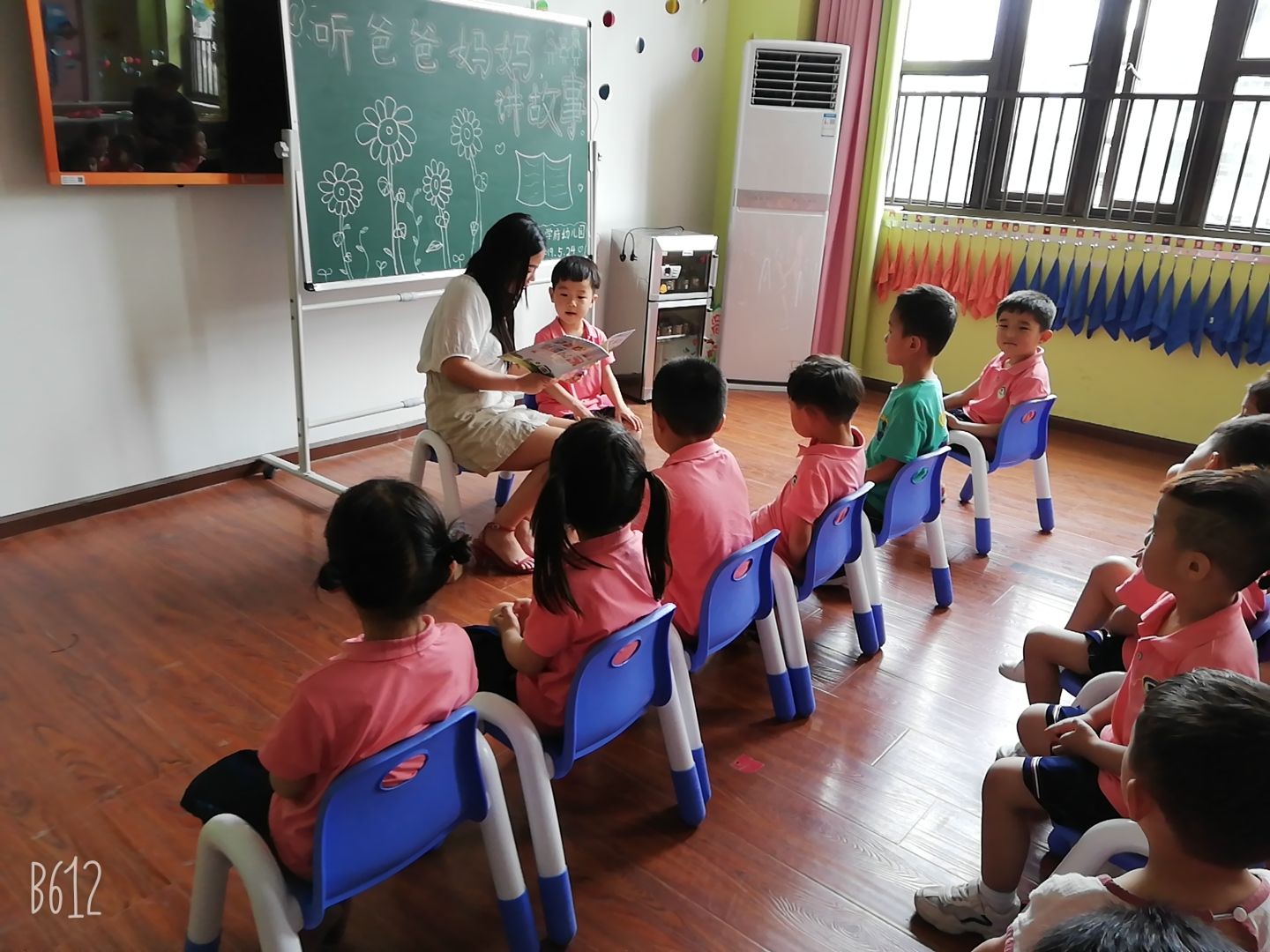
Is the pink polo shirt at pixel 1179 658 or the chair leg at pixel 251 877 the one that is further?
the pink polo shirt at pixel 1179 658

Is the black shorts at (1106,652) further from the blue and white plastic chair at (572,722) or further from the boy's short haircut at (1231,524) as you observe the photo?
the blue and white plastic chair at (572,722)

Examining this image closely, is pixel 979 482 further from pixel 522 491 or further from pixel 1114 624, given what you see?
pixel 522 491

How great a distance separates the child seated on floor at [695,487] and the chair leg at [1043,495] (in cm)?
192

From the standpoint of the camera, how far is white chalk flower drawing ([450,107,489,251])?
3529mm

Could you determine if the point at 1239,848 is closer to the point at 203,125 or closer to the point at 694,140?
the point at 203,125

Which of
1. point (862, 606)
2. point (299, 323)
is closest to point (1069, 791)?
point (862, 606)

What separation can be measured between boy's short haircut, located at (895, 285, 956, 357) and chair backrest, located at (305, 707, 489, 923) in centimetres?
190

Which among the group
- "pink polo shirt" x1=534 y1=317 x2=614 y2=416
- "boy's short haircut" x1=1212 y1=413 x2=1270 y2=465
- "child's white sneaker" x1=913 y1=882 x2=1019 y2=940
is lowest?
"child's white sneaker" x1=913 y1=882 x2=1019 y2=940

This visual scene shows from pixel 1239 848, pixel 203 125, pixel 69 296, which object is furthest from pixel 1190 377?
pixel 69 296

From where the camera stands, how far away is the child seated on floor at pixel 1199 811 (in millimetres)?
945

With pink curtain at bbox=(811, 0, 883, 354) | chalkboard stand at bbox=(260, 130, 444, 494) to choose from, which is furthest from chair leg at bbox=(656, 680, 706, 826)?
pink curtain at bbox=(811, 0, 883, 354)

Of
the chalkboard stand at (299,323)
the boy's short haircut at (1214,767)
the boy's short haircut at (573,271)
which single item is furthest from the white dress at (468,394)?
the boy's short haircut at (1214,767)

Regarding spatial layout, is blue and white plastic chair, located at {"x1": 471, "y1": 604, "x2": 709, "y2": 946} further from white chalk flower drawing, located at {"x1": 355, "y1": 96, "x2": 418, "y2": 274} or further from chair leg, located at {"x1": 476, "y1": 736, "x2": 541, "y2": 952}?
white chalk flower drawing, located at {"x1": 355, "y1": 96, "x2": 418, "y2": 274}

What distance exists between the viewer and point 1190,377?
438cm
